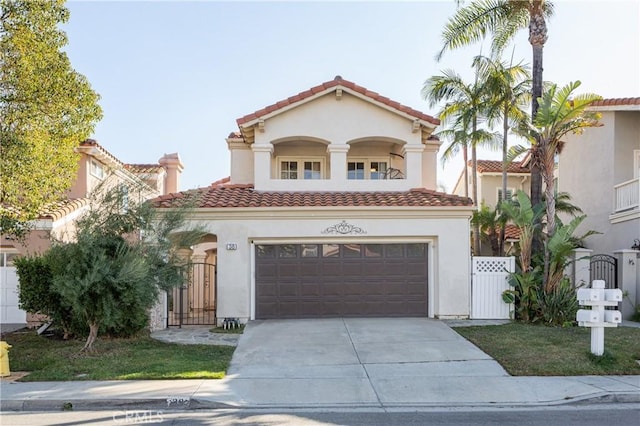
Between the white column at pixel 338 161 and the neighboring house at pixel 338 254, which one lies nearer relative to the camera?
the neighboring house at pixel 338 254

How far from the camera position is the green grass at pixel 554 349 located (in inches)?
367

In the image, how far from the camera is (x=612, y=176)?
19.1m

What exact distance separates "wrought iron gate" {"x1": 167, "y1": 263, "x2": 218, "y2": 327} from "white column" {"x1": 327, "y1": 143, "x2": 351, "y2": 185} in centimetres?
480

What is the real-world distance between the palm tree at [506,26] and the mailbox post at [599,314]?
514cm

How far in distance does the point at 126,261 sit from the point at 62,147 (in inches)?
122

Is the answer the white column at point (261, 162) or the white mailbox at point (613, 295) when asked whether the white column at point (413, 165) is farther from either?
the white mailbox at point (613, 295)

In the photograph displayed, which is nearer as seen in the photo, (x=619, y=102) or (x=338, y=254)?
(x=338, y=254)

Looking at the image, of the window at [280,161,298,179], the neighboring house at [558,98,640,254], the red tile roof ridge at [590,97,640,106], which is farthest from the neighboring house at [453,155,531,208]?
the window at [280,161,298,179]

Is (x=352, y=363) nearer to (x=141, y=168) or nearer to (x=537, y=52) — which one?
(x=537, y=52)

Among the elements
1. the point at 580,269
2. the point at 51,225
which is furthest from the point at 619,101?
the point at 51,225

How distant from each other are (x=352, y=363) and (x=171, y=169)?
787 inches

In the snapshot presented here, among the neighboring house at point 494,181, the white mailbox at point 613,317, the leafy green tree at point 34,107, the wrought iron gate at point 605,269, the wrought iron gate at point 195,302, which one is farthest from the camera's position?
the neighboring house at point 494,181

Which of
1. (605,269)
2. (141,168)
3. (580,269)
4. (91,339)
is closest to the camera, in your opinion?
(91,339)

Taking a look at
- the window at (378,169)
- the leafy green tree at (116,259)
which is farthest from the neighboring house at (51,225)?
the window at (378,169)
